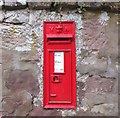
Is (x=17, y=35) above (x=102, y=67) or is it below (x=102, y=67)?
above

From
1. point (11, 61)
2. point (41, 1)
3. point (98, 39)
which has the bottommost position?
point (11, 61)

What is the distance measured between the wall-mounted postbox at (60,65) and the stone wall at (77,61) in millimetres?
57

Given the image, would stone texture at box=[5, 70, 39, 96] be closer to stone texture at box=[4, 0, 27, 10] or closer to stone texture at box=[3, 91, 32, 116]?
stone texture at box=[3, 91, 32, 116]

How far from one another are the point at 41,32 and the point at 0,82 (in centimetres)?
62

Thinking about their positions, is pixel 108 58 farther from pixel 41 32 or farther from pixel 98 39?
pixel 41 32

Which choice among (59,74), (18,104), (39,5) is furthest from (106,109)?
(39,5)

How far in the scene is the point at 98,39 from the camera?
3074mm

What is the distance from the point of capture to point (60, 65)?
9.86ft

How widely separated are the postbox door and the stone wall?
10 cm

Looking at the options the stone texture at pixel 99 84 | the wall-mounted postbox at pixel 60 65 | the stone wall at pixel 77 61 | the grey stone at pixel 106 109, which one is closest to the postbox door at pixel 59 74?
the wall-mounted postbox at pixel 60 65

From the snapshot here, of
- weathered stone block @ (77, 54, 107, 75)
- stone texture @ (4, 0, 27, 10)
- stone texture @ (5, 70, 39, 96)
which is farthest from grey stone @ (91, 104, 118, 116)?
stone texture @ (4, 0, 27, 10)

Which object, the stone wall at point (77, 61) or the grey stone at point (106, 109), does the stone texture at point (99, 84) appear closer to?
the stone wall at point (77, 61)

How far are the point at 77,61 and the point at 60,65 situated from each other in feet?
0.56

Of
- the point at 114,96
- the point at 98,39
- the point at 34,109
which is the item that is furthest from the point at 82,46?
the point at 34,109
